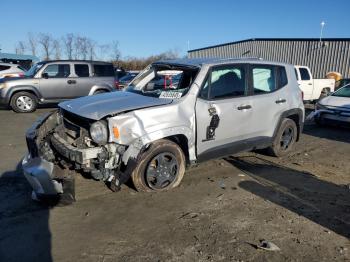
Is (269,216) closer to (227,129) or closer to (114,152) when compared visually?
(227,129)

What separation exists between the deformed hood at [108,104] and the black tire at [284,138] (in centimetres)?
264

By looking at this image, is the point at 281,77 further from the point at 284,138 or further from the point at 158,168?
the point at 158,168

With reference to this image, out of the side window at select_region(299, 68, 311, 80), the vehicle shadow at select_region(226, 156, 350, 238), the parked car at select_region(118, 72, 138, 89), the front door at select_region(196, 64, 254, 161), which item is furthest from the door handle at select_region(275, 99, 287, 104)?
the side window at select_region(299, 68, 311, 80)

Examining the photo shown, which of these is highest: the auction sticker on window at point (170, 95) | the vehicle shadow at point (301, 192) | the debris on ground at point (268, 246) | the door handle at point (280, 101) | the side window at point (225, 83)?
the side window at point (225, 83)

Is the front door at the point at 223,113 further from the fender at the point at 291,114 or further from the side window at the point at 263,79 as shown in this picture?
the fender at the point at 291,114

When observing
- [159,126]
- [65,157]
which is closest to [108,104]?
[159,126]

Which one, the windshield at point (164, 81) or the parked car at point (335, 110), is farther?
the parked car at point (335, 110)

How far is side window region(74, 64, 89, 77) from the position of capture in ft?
43.1

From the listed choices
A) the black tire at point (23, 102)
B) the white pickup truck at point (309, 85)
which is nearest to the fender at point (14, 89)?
the black tire at point (23, 102)

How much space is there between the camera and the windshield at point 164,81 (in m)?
5.01

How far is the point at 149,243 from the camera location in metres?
3.52

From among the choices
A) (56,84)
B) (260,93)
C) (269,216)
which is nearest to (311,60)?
(56,84)

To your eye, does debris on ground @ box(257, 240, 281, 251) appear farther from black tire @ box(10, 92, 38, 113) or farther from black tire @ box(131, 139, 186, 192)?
black tire @ box(10, 92, 38, 113)

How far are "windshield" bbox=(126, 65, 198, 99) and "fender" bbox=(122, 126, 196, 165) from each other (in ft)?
1.65
